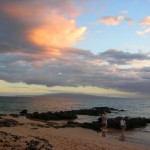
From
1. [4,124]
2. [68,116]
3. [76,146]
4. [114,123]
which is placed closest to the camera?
[76,146]

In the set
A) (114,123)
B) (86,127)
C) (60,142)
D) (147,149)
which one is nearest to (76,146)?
(60,142)

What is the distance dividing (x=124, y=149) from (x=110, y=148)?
1.25m

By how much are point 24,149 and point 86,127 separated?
19318mm

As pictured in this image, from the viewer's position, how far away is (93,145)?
20.1 metres

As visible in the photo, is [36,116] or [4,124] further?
[36,116]

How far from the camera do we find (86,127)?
35.0 m

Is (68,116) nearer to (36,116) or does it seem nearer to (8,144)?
(36,116)

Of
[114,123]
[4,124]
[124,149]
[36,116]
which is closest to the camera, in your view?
[124,149]

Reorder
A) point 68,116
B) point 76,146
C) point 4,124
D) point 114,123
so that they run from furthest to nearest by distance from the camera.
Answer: point 68,116, point 114,123, point 4,124, point 76,146

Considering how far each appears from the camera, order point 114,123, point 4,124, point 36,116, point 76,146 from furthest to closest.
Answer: point 36,116
point 114,123
point 4,124
point 76,146

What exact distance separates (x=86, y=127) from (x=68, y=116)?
19763 mm

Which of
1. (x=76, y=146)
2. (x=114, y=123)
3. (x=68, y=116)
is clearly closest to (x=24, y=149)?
(x=76, y=146)

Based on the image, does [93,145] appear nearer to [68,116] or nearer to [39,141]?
[39,141]

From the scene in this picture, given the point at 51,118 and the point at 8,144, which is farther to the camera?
the point at 51,118
